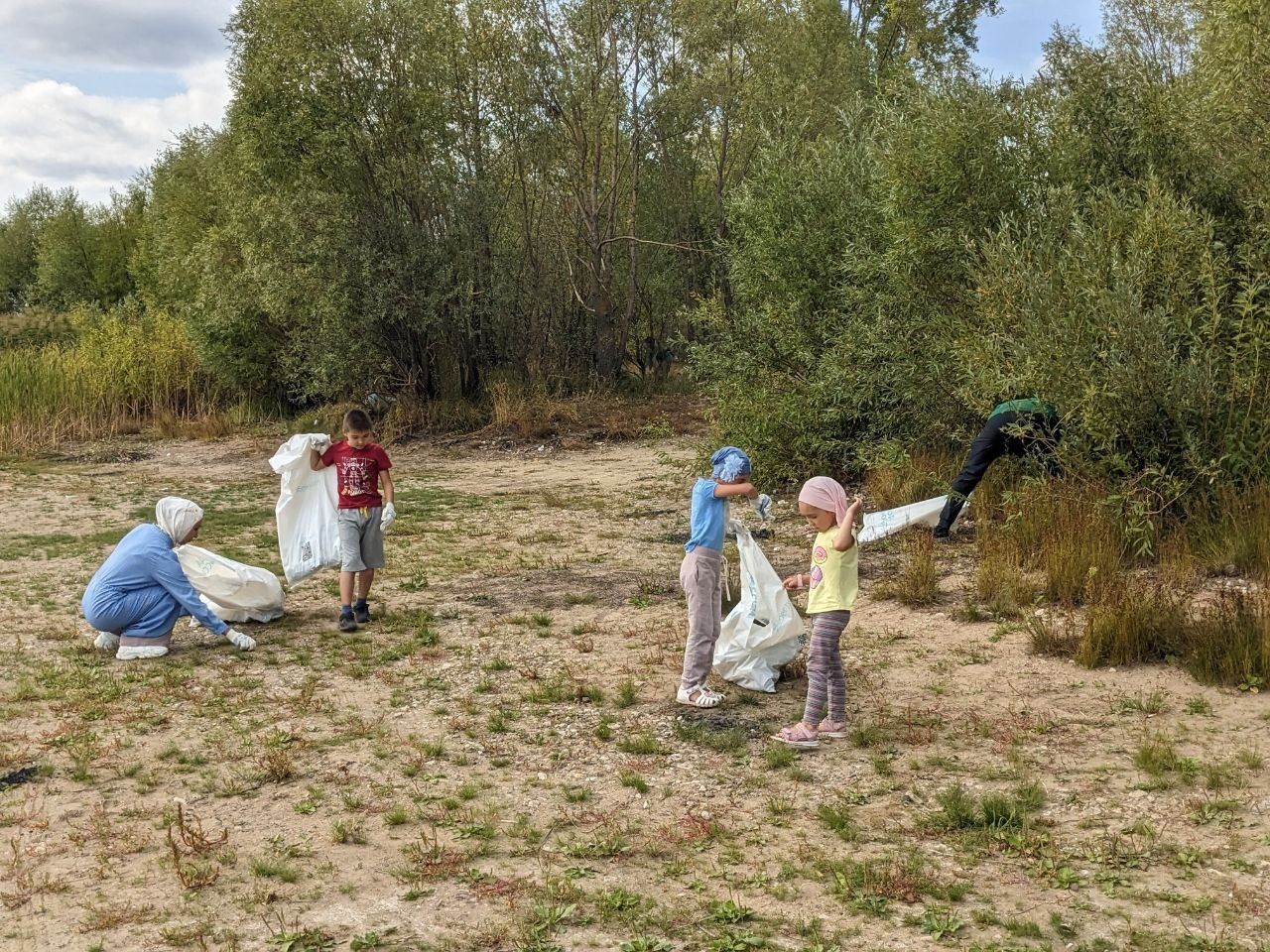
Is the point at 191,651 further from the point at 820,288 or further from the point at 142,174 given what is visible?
the point at 142,174

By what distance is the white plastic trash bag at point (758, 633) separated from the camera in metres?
7.07

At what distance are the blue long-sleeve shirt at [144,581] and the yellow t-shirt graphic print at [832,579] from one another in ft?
14.6

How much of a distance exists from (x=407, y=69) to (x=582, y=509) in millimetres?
A: 12540

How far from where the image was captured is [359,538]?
28.5 feet

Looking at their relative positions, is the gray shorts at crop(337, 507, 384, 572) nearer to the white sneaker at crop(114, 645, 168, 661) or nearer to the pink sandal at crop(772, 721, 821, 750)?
the white sneaker at crop(114, 645, 168, 661)

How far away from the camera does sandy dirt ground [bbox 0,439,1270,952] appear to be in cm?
427

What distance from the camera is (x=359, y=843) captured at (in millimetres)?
5027

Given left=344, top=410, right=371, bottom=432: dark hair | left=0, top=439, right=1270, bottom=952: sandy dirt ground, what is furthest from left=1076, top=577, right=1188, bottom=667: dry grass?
left=344, top=410, right=371, bottom=432: dark hair

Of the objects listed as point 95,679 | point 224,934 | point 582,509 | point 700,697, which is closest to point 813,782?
point 700,697

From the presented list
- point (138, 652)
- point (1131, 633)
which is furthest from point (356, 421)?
point (1131, 633)

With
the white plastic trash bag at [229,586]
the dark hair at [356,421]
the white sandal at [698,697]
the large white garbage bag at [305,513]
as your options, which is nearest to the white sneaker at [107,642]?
the white plastic trash bag at [229,586]

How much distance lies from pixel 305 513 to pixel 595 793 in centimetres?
461

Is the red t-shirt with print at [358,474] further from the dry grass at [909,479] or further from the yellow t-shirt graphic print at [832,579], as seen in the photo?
A: the dry grass at [909,479]

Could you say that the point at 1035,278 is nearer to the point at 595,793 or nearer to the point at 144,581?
the point at 595,793
